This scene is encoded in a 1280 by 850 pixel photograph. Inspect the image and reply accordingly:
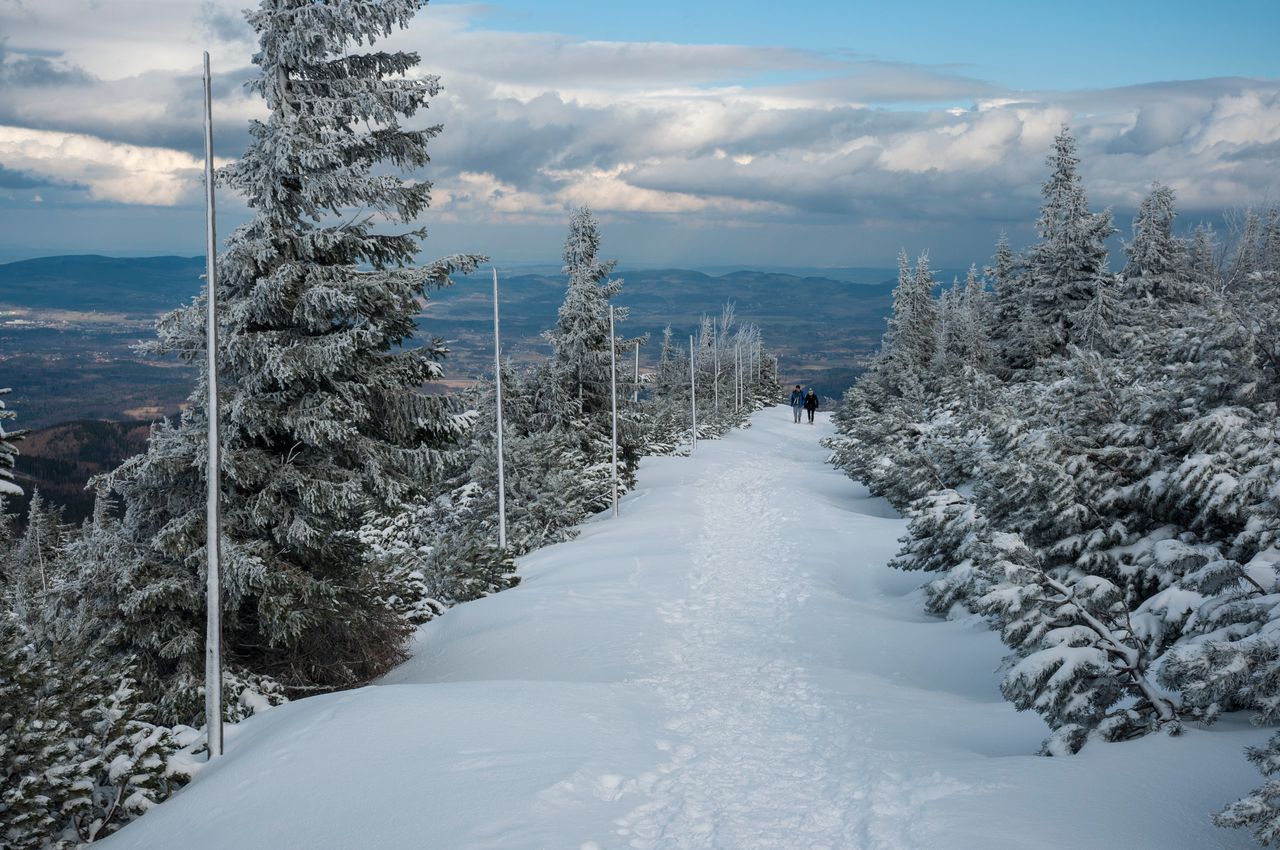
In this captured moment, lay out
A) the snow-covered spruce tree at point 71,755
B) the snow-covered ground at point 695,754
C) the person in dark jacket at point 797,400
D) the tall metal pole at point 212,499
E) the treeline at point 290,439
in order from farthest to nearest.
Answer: the person in dark jacket at point 797,400
the treeline at point 290,439
the tall metal pole at point 212,499
the snow-covered spruce tree at point 71,755
the snow-covered ground at point 695,754

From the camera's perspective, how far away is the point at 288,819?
578 centimetres

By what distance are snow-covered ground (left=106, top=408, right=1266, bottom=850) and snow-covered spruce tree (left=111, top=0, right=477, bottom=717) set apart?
169 cm

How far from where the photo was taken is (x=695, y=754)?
7047 millimetres

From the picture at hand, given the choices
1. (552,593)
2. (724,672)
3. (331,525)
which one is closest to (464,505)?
(552,593)

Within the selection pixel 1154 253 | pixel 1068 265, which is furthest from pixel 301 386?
pixel 1154 253

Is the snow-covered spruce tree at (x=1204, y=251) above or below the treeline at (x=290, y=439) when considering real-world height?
above

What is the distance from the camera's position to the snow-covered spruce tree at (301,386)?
9.76 metres

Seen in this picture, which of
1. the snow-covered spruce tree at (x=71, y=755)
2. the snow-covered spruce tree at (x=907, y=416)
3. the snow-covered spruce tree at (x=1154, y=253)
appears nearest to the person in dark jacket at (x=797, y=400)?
the snow-covered spruce tree at (x=907, y=416)

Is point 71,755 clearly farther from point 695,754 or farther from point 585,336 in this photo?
→ point 585,336

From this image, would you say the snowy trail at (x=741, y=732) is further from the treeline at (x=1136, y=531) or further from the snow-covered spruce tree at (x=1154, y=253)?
the snow-covered spruce tree at (x=1154, y=253)

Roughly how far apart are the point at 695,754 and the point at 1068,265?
33331 millimetres

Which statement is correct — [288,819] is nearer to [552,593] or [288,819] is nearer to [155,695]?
[155,695]

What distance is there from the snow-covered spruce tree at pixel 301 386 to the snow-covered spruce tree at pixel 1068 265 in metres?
29.9

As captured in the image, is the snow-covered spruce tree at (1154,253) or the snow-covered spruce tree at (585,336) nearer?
the snow-covered spruce tree at (585,336)
